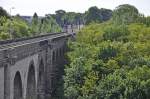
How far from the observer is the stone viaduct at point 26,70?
3198 cm

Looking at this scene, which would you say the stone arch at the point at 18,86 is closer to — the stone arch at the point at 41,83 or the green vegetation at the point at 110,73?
the green vegetation at the point at 110,73

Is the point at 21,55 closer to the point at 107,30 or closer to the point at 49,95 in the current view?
the point at 49,95

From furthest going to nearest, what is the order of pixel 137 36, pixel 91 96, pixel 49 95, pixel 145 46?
1. pixel 137 36
2. pixel 145 46
3. pixel 49 95
4. pixel 91 96

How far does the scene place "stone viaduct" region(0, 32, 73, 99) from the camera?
3198 cm

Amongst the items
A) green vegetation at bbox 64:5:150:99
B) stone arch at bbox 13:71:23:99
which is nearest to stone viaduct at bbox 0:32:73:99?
stone arch at bbox 13:71:23:99

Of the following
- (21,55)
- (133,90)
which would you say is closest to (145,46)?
(133,90)

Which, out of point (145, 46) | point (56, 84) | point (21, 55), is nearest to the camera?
point (21, 55)

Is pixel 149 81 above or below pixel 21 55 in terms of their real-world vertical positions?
below

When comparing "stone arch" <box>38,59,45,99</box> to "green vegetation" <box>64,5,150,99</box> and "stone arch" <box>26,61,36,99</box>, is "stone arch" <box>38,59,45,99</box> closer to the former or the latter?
"green vegetation" <box>64,5,150,99</box>

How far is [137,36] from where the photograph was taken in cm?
7675

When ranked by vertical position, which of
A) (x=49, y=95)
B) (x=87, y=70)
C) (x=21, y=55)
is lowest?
(x=49, y=95)

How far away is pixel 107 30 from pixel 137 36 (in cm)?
654

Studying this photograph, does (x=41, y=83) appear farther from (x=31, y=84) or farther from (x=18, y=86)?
(x=18, y=86)

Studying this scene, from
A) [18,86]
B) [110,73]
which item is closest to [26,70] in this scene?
[18,86]
